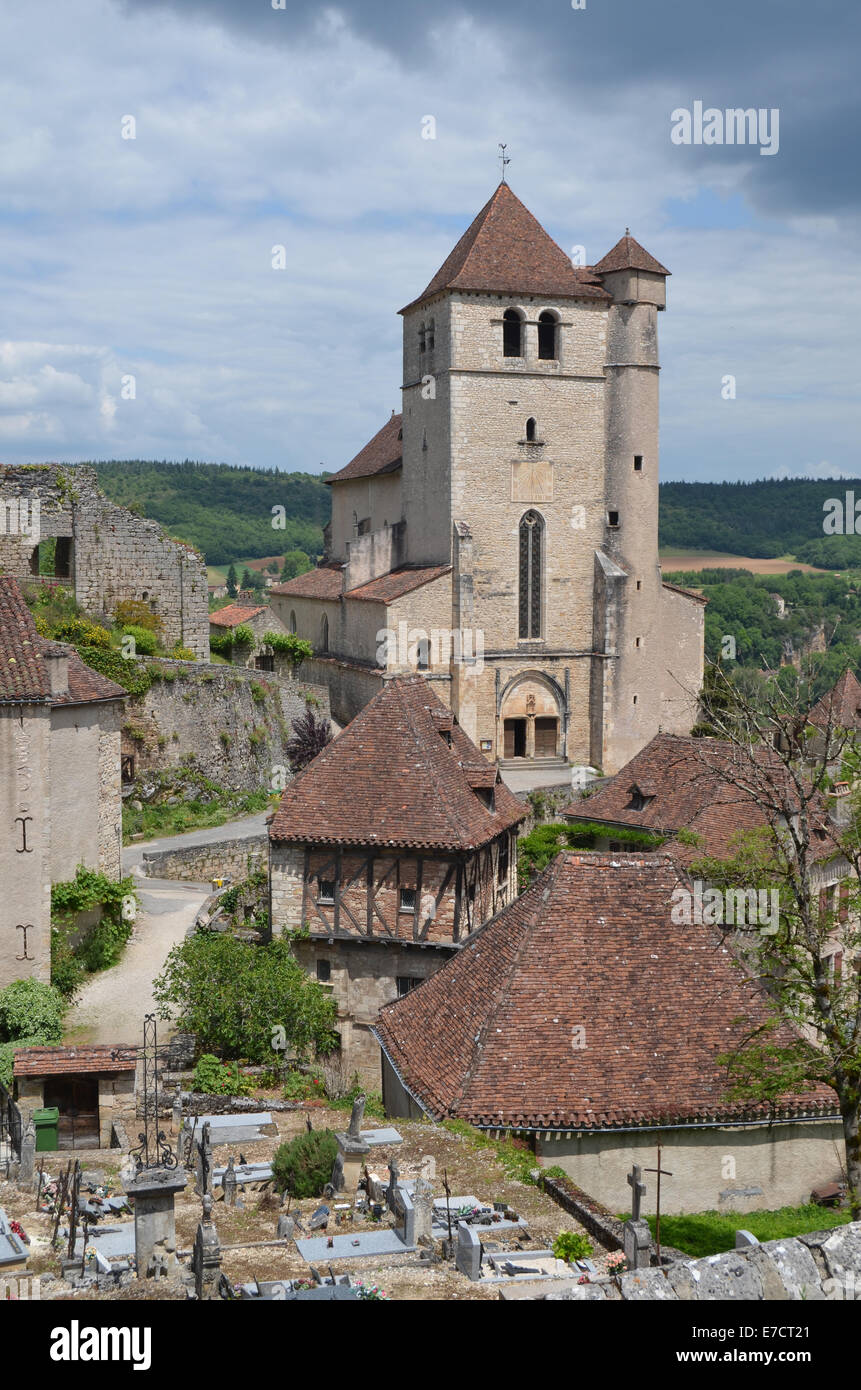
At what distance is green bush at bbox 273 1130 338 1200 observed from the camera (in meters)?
13.6

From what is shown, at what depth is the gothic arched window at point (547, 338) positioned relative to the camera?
154ft

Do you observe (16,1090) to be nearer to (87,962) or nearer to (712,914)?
(87,962)

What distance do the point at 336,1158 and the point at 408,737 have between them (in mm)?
12549

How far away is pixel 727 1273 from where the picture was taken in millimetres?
5848

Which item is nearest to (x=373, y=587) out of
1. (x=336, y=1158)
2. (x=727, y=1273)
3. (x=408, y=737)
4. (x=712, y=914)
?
(x=408, y=737)

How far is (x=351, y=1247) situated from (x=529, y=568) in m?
37.6

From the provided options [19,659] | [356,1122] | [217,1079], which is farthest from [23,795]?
[356,1122]

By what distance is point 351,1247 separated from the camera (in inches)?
457

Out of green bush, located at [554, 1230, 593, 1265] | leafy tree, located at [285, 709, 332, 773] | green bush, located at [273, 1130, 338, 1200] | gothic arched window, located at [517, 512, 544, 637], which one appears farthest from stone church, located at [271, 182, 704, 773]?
green bush, located at [554, 1230, 593, 1265]

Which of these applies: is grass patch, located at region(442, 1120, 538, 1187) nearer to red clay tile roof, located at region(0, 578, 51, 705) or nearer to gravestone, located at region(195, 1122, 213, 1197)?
gravestone, located at region(195, 1122, 213, 1197)

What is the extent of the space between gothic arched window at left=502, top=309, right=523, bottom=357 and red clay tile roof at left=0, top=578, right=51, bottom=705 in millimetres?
27881

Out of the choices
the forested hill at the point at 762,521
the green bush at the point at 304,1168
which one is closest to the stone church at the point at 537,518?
the green bush at the point at 304,1168

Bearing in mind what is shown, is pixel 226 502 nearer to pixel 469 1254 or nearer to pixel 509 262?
pixel 509 262

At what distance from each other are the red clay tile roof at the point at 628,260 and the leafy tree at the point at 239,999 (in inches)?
1303
